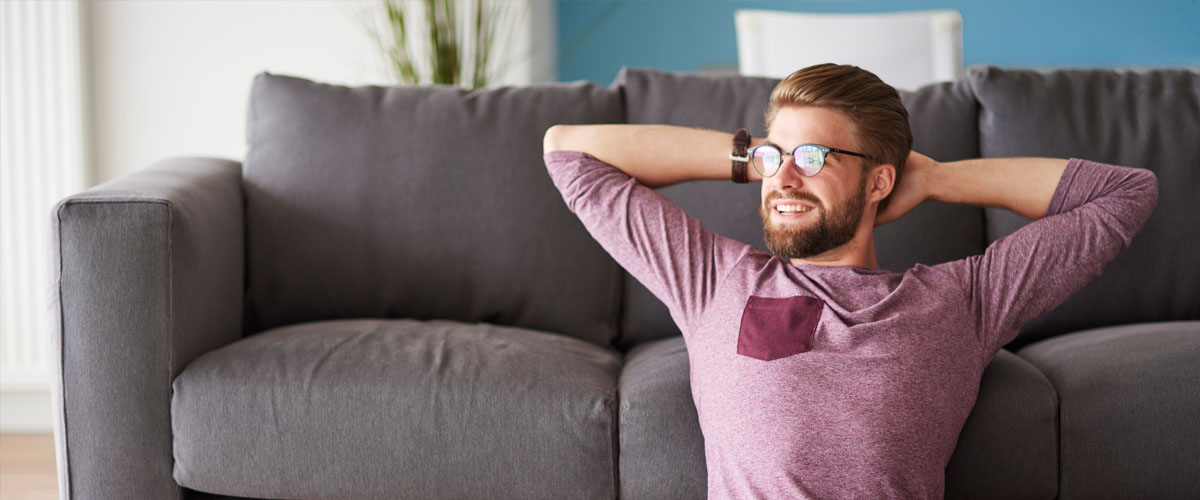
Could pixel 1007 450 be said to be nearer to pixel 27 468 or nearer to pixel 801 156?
pixel 801 156

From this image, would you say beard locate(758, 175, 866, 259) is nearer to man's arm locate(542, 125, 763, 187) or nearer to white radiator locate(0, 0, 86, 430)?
man's arm locate(542, 125, 763, 187)

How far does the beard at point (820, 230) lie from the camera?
1.37 meters

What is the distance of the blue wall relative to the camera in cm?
396

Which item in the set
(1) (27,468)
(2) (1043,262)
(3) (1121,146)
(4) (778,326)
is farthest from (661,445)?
(1) (27,468)

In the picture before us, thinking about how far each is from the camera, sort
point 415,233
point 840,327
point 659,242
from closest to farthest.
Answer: point 840,327
point 659,242
point 415,233

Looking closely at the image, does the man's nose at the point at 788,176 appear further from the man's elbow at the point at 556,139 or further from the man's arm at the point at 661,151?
the man's elbow at the point at 556,139

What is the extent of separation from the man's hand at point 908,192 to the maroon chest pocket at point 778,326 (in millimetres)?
272

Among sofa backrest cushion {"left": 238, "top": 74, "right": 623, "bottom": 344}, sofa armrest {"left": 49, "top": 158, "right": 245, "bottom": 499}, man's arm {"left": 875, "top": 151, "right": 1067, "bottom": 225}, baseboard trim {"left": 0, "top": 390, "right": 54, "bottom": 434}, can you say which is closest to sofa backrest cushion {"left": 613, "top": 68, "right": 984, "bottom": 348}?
sofa backrest cushion {"left": 238, "top": 74, "right": 623, "bottom": 344}

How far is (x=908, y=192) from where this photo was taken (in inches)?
59.6

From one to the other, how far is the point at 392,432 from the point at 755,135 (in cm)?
98

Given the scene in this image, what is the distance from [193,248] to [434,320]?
50cm

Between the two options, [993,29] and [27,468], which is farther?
[993,29]

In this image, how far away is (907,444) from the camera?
124 centimetres

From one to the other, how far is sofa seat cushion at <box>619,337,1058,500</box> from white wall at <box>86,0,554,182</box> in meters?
2.15
